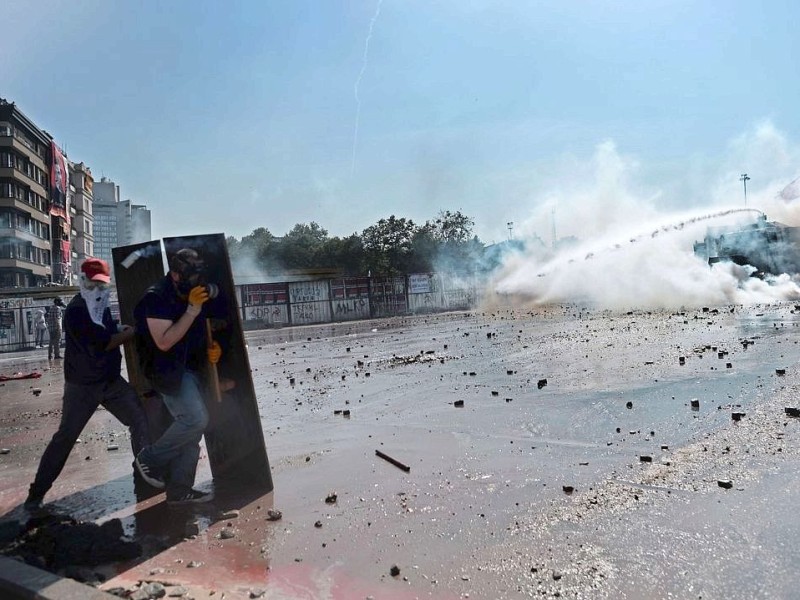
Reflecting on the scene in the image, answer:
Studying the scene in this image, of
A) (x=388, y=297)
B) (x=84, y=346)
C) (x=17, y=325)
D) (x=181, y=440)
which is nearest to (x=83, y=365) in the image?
A: (x=84, y=346)

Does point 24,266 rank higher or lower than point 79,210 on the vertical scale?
lower

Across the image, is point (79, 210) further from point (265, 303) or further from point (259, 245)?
point (265, 303)

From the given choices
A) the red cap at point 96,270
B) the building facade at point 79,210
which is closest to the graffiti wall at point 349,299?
the red cap at point 96,270

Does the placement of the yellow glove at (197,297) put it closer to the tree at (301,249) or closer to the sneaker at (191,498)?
the sneaker at (191,498)

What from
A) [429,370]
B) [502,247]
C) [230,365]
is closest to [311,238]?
[502,247]

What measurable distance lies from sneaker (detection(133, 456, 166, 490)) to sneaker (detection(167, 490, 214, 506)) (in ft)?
0.54

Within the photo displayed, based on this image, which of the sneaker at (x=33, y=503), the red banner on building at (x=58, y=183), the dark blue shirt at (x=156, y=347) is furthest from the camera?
the red banner on building at (x=58, y=183)

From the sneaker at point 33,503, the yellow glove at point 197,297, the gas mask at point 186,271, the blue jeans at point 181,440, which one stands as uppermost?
the gas mask at point 186,271

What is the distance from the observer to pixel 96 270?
15.1 ft

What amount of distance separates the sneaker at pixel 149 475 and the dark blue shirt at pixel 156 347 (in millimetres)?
640

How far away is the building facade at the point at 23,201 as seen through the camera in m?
55.1

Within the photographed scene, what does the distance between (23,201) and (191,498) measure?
64.5 metres

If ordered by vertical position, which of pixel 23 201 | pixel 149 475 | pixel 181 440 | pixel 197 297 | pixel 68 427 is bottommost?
pixel 149 475

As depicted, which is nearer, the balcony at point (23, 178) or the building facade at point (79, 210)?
the balcony at point (23, 178)
